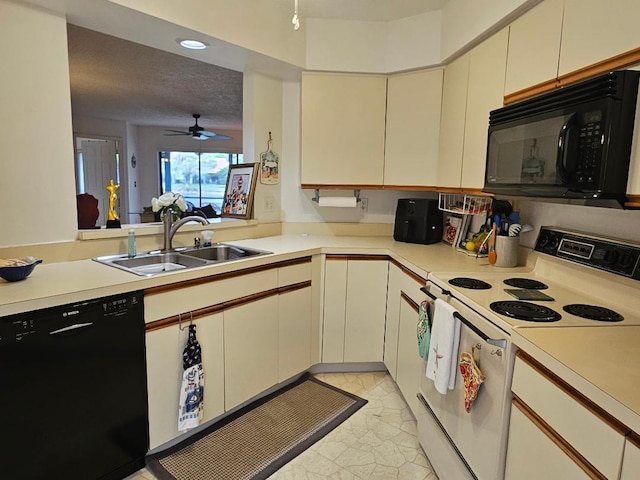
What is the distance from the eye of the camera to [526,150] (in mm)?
1613

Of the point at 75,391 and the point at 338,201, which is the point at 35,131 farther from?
the point at 338,201

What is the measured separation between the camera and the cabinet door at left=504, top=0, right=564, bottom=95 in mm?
1535

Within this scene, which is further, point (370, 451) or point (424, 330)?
point (370, 451)

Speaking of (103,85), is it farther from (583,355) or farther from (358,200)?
(583,355)

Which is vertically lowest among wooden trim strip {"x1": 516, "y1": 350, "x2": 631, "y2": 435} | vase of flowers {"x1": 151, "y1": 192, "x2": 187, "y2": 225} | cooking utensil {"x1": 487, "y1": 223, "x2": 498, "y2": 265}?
wooden trim strip {"x1": 516, "y1": 350, "x2": 631, "y2": 435}

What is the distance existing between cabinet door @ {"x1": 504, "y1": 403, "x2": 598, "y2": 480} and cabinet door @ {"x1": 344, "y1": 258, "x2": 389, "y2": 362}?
140 centimetres

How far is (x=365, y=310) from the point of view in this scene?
2.65 m

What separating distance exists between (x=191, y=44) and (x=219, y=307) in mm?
1513

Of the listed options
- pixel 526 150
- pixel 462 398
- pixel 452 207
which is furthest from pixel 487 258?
pixel 462 398

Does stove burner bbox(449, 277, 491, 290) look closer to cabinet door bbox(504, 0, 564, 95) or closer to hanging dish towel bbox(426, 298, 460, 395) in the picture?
hanging dish towel bbox(426, 298, 460, 395)

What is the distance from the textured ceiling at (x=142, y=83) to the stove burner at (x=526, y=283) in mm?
3007

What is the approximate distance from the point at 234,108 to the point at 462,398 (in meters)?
5.24

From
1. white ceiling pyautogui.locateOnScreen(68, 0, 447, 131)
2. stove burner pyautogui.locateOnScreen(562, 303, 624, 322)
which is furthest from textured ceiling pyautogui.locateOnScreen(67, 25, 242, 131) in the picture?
stove burner pyautogui.locateOnScreen(562, 303, 624, 322)

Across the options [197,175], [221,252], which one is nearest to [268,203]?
[221,252]
